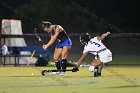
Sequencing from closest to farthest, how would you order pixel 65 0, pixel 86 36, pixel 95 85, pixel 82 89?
pixel 82 89
pixel 95 85
pixel 86 36
pixel 65 0

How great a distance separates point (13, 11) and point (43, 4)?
459 cm

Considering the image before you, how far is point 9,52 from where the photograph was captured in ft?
90.2

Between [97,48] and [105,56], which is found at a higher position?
[97,48]

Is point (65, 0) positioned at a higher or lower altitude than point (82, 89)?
higher

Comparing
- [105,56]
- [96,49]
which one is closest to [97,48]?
[96,49]

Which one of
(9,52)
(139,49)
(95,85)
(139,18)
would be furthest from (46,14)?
(95,85)

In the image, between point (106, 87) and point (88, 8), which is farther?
point (88, 8)

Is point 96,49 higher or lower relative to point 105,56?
higher

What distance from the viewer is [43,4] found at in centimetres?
4953

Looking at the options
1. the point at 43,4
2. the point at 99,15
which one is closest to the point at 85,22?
the point at 99,15

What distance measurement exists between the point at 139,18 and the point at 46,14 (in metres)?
8.49

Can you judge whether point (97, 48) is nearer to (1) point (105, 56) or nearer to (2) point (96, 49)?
(2) point (96, 49)

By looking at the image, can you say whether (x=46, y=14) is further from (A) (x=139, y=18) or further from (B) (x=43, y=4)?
(A) (x=139, y=18)

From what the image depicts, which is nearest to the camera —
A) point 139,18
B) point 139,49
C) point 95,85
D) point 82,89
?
point 82,89
